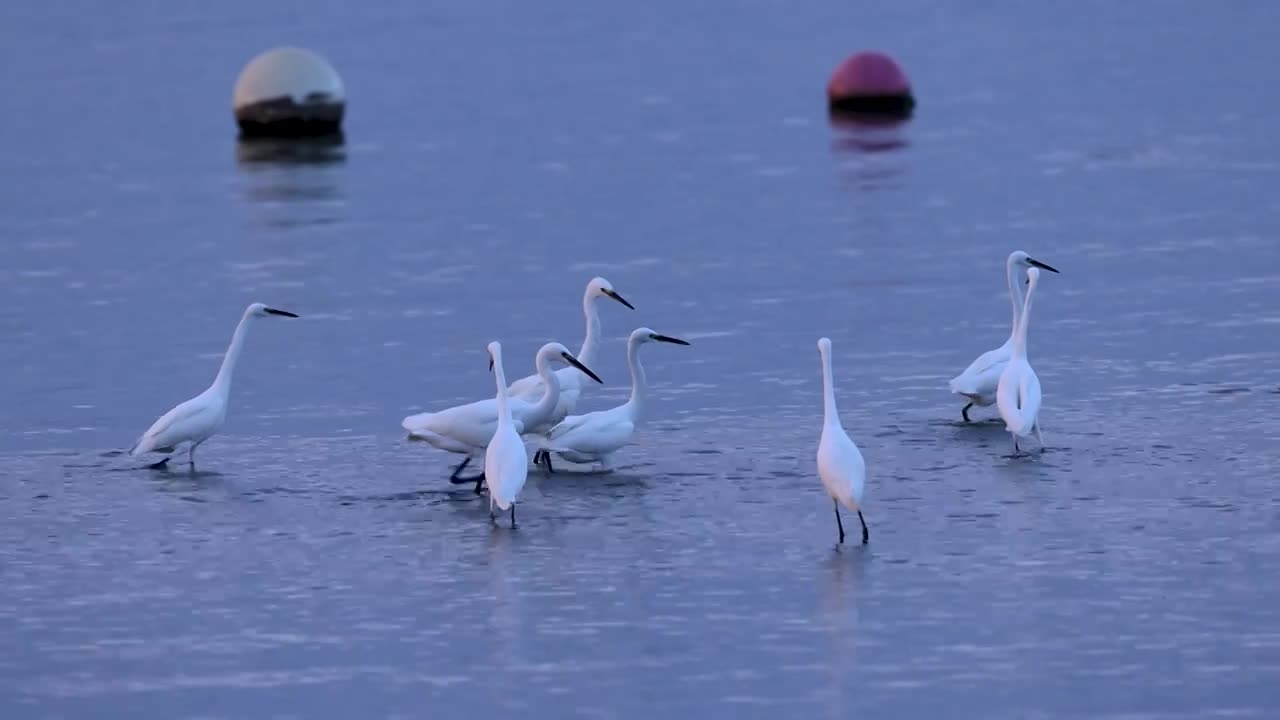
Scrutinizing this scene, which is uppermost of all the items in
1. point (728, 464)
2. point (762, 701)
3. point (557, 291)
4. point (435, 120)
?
point (435, 120)

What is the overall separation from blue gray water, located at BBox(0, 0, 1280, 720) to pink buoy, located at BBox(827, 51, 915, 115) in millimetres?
955

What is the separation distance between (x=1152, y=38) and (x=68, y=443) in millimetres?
36566

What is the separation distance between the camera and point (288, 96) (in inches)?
1377

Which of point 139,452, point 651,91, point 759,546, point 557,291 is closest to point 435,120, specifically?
point 651,91

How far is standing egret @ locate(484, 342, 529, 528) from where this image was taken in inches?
522

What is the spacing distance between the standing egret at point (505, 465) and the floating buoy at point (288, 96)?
20.7 metres

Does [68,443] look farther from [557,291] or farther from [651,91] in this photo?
[651,91]

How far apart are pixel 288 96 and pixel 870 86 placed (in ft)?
29.1

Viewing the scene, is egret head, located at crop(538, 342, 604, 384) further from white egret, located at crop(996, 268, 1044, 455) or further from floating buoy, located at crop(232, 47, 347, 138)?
floating buoy, located at crop(232, 47, 347, 138)

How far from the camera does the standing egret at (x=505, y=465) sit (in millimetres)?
13266

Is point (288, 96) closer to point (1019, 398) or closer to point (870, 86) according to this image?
point (870, 86)

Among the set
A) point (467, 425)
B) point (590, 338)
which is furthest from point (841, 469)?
point (590, 338)

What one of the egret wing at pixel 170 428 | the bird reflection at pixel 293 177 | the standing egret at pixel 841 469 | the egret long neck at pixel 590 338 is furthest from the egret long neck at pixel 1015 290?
the bird reflection at pixel 293 177

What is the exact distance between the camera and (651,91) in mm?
41406
